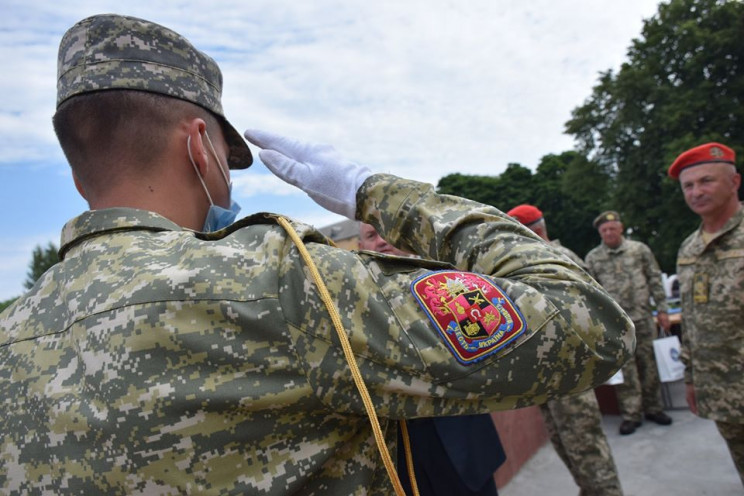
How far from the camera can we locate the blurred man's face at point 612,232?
637 cm

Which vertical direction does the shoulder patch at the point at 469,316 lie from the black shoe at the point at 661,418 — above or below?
above

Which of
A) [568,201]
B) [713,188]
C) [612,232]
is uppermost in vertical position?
[568,201]

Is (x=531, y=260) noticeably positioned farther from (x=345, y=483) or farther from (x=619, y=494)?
(x=619, y=494)

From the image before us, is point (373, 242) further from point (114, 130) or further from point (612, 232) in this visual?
point (612, 232)

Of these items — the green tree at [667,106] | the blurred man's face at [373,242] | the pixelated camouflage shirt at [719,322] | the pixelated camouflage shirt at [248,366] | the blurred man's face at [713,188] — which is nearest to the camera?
the pixelated camouflage shirt at [248,366]

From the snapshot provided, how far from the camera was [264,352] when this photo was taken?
918mm

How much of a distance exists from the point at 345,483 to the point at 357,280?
373mm

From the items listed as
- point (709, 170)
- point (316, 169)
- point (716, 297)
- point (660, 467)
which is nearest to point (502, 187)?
point (660, 467)

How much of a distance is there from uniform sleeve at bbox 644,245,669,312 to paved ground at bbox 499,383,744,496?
4.03 ft

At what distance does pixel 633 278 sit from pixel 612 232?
0.56m

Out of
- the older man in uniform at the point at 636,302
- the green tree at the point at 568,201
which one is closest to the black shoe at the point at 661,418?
the older man in uniform at the point at 636,302

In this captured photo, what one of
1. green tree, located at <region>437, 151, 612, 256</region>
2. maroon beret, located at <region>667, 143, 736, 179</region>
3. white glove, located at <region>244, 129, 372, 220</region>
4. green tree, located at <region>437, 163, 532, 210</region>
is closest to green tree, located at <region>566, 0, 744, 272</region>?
green tree, located at <region>437, 151, 612, 256</region>

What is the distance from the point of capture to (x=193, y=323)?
91 centimetres

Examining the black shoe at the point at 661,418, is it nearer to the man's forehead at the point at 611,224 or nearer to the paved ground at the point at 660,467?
the paved ground at the point at 660,467
